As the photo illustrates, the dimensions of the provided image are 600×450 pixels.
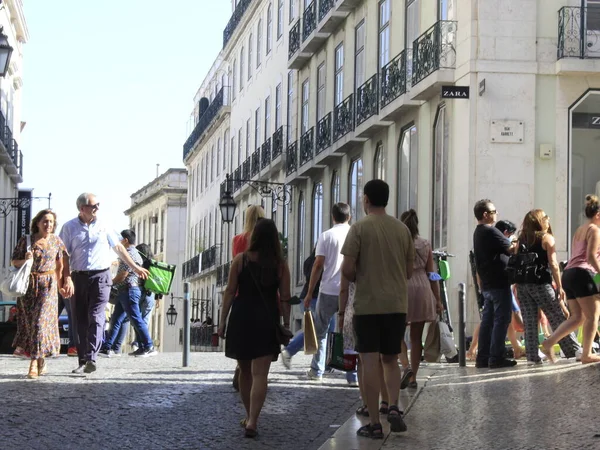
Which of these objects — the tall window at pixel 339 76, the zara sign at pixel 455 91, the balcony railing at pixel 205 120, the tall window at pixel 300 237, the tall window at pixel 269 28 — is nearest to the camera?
the zara sign at pixel 455 91

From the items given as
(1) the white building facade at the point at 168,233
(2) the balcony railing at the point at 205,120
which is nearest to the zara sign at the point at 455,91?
(2) the balcony railing at the point at 205,120

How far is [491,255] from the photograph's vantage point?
15461 mm

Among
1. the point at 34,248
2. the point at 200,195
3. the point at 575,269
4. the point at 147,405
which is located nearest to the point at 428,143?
the point at 575,269

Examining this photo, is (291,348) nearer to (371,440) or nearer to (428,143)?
(371,440)

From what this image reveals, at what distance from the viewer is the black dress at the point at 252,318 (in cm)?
1005

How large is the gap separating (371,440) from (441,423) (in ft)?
3.37

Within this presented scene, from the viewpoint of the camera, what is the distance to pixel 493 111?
22469 mm

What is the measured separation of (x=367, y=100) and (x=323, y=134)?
455 centimetres

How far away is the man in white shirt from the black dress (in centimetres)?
327

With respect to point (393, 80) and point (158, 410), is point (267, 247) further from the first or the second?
point (393, 80)

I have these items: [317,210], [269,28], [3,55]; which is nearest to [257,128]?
[269,28]

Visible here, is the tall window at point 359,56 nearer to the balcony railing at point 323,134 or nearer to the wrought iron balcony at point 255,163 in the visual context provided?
the balcony railing at point 323,134

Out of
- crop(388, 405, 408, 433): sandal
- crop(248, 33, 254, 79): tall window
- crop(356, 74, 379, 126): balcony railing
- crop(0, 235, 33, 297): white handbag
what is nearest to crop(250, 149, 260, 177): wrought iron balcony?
crop(248, 33, 254, 79): tall window

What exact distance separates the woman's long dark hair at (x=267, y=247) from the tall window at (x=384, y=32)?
18.4m
